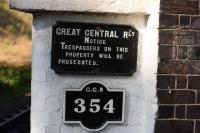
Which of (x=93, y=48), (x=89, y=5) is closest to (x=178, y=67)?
(x=93, y=48)

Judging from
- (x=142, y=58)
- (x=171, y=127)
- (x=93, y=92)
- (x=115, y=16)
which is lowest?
(x=171, y=127)

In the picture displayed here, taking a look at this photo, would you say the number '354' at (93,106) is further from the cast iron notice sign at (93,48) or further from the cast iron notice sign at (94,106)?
the cast iron notice sign at (93,48)

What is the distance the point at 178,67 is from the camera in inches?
160

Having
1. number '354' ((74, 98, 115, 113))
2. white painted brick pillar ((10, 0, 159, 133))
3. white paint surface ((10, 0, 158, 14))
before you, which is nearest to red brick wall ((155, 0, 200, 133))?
white painted brick pillar ((10, 0, 159, 133))

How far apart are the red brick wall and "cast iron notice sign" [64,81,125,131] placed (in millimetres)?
381

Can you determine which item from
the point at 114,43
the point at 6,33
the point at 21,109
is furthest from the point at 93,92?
the point at 6,33

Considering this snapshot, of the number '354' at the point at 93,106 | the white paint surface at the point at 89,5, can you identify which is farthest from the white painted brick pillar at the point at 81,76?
the number '354' at the point at 93,106

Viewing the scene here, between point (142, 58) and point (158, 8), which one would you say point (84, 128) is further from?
→ point (158, 8)

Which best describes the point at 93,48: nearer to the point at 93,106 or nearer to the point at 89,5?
the point at 89,5

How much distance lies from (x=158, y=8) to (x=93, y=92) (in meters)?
0.87

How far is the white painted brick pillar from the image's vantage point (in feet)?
13.2

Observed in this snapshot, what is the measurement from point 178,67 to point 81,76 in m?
0.80

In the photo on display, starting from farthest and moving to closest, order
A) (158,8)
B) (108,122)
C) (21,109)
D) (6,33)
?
(6,33), (21,109), (108,122), (158,8)

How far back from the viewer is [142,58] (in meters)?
4.24
